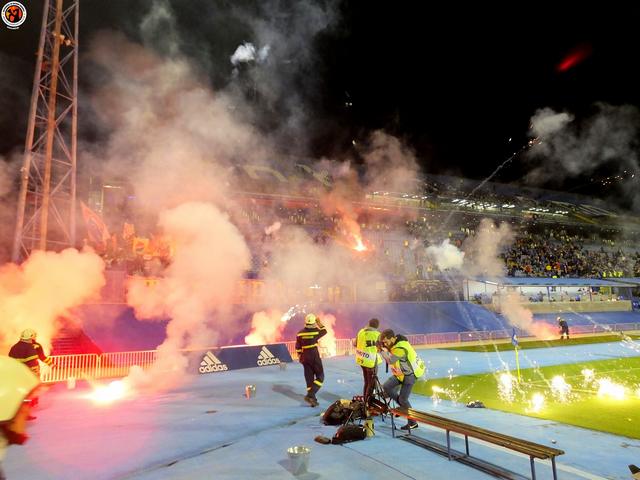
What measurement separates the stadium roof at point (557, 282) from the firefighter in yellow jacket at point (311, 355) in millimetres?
25453

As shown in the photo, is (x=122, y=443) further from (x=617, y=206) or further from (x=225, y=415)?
(x=617, y=206)

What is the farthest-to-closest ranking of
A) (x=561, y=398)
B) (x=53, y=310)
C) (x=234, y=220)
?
(x=234, y=220) → (x=53, y=310) → (x=561, y=398)

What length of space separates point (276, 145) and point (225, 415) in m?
21.2

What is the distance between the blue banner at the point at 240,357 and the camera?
12336 millimetres

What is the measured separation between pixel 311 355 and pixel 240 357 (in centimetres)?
610

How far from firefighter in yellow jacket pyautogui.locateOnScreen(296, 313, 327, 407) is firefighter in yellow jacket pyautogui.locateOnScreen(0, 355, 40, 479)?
5.95 m

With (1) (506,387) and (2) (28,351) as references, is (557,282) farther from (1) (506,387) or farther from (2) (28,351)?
(2) (28,351)

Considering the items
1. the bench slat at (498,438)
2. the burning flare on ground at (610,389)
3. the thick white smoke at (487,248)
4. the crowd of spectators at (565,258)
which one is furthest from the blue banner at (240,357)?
the crowd of spectators at (565,258)

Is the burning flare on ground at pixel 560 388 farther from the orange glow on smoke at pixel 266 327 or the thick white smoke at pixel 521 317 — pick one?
the thick white smoke at pixel 521 317

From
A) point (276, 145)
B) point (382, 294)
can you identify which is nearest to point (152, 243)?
point (276, 145)

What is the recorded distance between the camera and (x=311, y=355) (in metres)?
7.87

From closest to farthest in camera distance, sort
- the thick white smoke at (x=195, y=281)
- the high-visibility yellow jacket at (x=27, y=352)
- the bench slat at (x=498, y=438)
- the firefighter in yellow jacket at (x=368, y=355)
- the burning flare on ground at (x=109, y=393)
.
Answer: the bench slat at (x=498, y=438), the firefighter in yellow jacket at (x=368, y=355), the high-visibility yellow jacket at (x=27, y=352), the burning flare on ground at (x=109, y=393), the thick white smoke at (x=195, y=281)

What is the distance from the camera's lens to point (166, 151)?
610 inches

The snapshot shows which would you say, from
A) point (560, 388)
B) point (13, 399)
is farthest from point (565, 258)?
point (13, 399)
